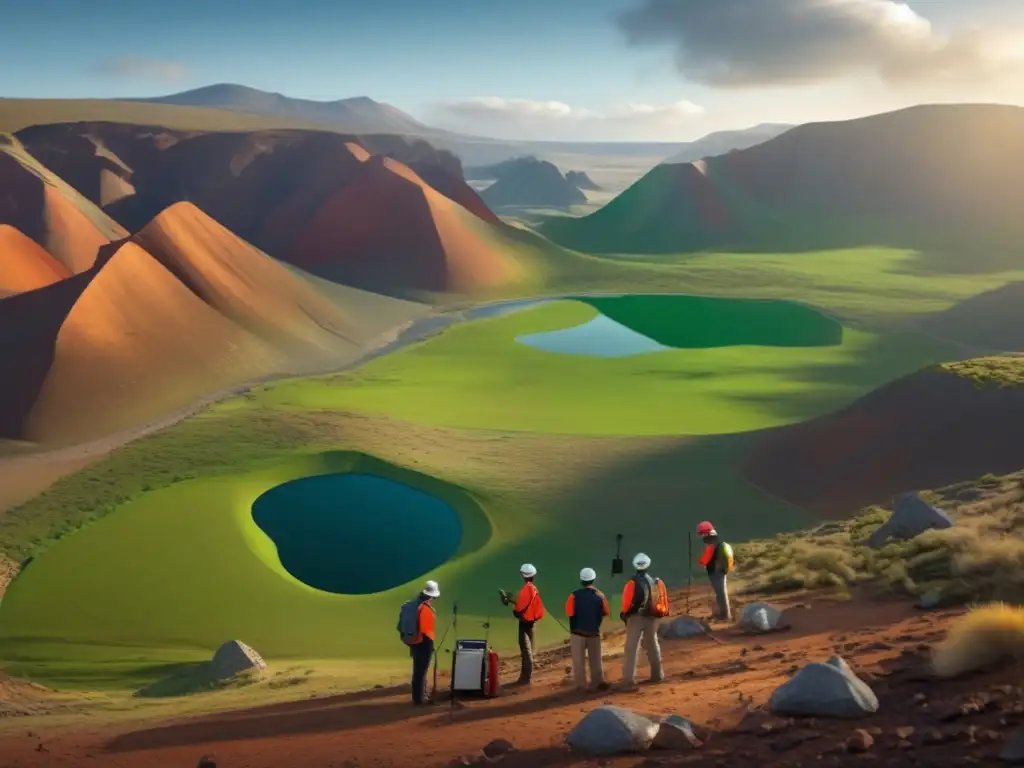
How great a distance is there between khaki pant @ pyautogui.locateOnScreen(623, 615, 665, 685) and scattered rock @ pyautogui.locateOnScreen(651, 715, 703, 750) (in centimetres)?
277

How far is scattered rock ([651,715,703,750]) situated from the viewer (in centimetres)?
898

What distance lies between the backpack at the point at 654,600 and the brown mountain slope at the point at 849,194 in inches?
4358

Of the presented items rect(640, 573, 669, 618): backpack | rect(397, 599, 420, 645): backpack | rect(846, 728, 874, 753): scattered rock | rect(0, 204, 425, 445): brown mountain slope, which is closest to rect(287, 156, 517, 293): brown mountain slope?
rect(0, 204, 425, 445): brown mountain slope

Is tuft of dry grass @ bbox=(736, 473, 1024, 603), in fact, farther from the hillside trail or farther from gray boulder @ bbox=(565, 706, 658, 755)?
gray boulder @ bbox=(565, 706, 658, 755)

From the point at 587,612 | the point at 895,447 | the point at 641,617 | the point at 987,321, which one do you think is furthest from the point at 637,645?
the point at 987,321

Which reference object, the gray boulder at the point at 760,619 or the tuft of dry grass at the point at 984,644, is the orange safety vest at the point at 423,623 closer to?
the gray boulder at the point at 760,619

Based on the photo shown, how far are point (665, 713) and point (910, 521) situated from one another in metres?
10.4

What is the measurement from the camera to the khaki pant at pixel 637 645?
12.0 m

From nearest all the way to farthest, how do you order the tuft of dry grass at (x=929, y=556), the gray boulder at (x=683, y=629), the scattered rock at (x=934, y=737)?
the scattered rock at (x=934, y=737), the tuft of dry grass at (x=929, y=556), the gray boulder at (x=683, y=629)

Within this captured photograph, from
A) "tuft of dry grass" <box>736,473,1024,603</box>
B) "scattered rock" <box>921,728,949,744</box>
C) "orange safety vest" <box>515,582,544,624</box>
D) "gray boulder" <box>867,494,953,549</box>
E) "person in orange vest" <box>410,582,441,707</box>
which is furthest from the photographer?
"gray boulder" <box>867,494,953,549</box>

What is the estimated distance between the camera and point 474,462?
3362cm

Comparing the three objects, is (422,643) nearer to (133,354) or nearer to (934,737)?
(934,737)

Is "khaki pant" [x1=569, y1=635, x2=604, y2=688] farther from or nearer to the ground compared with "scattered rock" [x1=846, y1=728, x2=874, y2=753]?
nearer to the ground

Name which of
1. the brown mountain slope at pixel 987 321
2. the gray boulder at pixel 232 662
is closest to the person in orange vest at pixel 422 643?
the gray boulder at pixel 232 662
